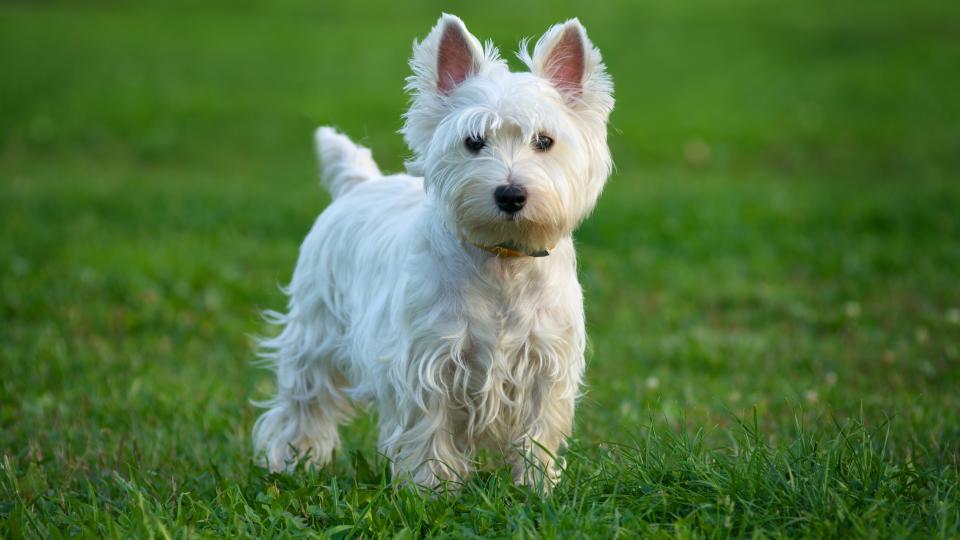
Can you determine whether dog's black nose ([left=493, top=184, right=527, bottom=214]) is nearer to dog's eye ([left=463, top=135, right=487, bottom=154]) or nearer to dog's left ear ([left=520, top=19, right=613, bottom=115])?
dog's eye ([left=463, top=135, right=487, bottom=154])

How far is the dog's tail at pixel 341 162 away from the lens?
5.70 meters

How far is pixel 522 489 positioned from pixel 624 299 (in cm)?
499

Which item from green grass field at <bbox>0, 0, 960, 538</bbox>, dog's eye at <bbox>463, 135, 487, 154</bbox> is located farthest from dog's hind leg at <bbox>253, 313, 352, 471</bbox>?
dog's eye at <bbox>463, 135, 487, 154</bbox>

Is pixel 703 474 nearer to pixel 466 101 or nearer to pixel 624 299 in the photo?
pixel 466 101

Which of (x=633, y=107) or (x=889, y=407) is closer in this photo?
(x=889, y=407)

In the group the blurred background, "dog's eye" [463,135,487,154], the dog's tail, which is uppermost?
"dog's eye" [463,135,487,154]

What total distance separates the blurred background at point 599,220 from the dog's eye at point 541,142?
1440 mm

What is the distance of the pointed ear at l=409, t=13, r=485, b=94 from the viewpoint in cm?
436

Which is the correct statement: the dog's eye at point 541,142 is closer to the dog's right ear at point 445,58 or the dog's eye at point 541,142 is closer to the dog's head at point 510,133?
the dog's head at point 510,133

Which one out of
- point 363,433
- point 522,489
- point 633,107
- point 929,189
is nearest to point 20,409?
point 363,433

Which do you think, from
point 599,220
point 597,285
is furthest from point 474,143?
point 599,220

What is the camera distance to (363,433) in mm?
6027

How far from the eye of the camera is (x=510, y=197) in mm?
4035

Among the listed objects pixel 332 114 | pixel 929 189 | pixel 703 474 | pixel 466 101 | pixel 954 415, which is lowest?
pixel 332 114
